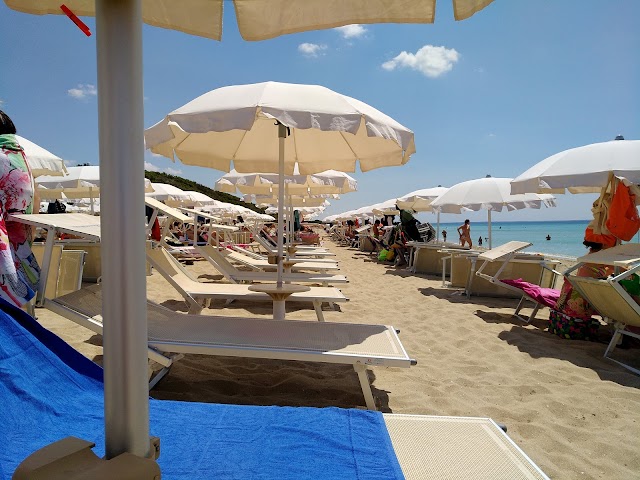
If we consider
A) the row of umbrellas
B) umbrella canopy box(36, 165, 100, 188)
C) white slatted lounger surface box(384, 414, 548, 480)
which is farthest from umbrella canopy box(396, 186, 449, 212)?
white slatted lounger surface box(384, 414, 548, 480)

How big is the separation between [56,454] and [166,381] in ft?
8.52

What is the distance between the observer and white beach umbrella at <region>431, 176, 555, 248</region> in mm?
8711

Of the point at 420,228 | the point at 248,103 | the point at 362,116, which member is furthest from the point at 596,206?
the point at 420,228

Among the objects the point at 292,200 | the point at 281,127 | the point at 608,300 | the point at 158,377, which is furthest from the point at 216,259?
the point at 292,200

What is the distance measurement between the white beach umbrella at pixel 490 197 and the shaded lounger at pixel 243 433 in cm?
733

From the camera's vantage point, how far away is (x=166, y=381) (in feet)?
10.2

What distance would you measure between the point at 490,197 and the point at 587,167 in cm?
362

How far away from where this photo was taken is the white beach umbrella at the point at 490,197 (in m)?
8.71

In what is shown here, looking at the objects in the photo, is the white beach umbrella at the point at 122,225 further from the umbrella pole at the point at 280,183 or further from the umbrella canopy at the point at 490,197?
the umbrella canopy at the point at 490,197

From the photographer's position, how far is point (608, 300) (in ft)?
12.2

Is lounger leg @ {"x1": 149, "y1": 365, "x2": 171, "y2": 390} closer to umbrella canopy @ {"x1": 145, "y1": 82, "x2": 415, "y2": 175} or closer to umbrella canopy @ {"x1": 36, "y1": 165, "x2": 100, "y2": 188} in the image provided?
umbrella canopy @ {"x1": 145, "y1": 82, "x2": 415, "y2": 175}

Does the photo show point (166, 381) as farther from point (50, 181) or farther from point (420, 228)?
point (420, 228)

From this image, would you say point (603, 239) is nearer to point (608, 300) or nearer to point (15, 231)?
point (608, 300)

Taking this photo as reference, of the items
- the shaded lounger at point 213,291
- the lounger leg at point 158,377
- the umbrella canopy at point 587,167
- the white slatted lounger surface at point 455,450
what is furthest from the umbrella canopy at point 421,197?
the white slatted lounger surface at point 455,450
